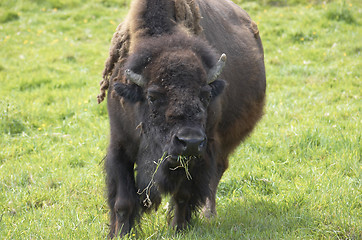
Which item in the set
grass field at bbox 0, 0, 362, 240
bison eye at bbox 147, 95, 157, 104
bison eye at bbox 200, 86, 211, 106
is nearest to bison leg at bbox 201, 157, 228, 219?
grass field at bbox 0, 0, 362, 240

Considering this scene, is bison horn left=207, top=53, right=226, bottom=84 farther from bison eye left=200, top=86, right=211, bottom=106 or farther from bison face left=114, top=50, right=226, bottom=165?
bison eye left=200, top=86, right=211, bottom=106

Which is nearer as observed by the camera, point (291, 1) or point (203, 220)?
point (203, 220)

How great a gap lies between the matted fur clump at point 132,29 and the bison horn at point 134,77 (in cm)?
36

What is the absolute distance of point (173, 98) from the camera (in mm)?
3279

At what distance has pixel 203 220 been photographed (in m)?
4.20

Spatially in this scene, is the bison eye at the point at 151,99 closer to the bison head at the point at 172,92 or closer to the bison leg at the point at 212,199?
the bison head at the point at 172,92

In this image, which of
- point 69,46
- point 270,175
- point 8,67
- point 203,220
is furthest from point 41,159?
point 69,46

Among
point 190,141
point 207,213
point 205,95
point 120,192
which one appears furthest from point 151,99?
point 207,213

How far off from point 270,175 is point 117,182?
6.25ft

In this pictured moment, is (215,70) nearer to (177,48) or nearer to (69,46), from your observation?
(177,48)

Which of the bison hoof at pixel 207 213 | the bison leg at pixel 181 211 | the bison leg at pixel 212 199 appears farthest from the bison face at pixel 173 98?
the bison hoof at pixel 207 213

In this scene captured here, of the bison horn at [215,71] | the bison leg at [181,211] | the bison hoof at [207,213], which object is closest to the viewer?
the bison horn at [215,71]

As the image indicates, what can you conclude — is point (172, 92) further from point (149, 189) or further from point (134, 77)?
point (149, 189)

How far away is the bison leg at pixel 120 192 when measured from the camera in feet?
12.5
